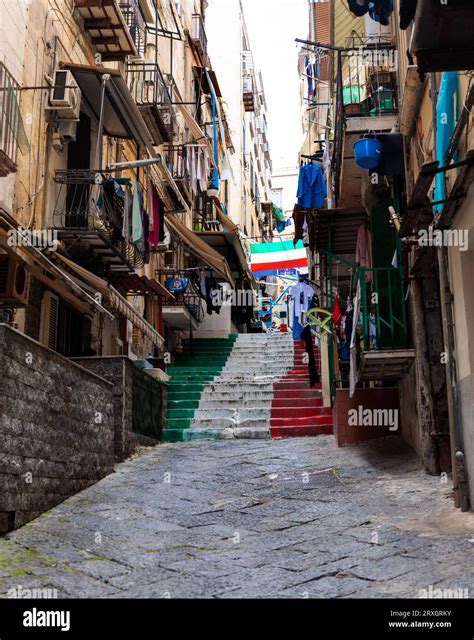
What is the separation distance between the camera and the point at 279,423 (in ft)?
45.9

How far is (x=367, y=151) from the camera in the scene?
998 cm

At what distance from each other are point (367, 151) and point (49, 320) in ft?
18.7

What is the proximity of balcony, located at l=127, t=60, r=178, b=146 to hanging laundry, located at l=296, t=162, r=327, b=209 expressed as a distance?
362 centimetres

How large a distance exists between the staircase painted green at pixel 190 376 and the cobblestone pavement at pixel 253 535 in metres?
3.63

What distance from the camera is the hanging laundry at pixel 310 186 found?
15531 millimetres

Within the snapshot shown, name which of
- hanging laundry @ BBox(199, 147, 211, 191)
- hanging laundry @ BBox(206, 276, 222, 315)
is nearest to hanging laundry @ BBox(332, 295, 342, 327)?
hanging laundry @ BBox(206, 276, 222, 315)

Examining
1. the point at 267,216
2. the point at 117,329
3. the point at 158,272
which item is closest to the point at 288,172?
the point at 267,216

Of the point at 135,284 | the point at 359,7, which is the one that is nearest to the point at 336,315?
the point at 135,284

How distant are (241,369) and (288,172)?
180 feet

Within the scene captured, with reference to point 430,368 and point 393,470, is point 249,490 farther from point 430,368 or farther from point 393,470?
point 430,368

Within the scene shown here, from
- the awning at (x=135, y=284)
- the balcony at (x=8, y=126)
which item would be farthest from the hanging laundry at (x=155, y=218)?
the balcony at (x=8, y=126)

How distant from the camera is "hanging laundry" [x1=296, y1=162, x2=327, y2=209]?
15.5m

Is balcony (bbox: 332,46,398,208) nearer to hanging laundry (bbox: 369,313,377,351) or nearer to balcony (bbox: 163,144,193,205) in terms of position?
hanging laundry (bbox: 369,313,377,351)

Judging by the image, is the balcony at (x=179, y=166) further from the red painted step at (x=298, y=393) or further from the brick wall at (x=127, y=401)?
the brick wall at (x=127, y=401)
